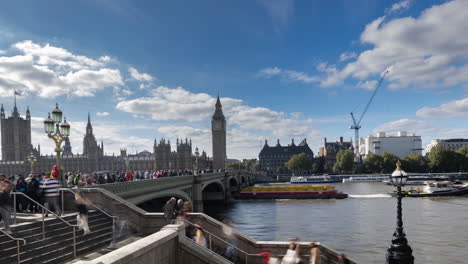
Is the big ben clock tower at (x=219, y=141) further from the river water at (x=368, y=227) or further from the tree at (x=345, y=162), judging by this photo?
the river water at (x=368, y=227)

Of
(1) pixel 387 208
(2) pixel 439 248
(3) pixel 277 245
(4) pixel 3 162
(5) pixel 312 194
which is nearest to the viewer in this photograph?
(3) pixel 277 245

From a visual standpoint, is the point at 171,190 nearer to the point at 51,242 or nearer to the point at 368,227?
the point at 368,227

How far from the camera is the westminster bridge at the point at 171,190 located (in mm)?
24666

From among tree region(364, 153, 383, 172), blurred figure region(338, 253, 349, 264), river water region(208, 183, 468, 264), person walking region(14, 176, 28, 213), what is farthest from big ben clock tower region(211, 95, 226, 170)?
blurred figure region(338, 253, 349, 264)

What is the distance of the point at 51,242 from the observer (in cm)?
1148

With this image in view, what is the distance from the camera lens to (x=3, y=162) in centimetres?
17850

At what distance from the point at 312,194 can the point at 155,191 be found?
161 feet

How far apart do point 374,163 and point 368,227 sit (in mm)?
126403

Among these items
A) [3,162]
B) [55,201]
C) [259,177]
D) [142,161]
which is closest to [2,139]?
[3,162]

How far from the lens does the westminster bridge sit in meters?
24.7

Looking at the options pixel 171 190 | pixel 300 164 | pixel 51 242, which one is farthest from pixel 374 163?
pixel 51 242

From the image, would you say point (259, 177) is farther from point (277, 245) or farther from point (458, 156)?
point (277, 245)

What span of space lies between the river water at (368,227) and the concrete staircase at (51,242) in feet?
65.9

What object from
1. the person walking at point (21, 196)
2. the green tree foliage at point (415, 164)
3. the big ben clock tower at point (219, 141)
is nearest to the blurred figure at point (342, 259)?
the person walking at point (21, 196)
